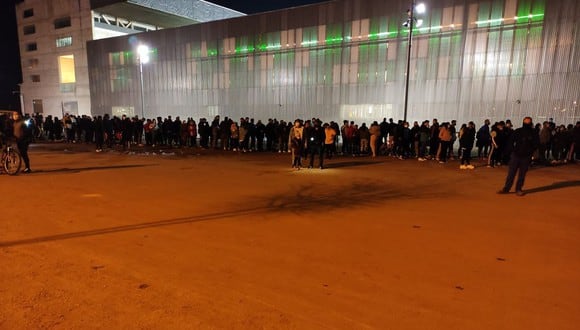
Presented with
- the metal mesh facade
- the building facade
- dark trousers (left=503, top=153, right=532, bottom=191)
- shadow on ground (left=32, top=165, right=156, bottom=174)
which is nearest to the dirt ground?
dark trousers (left=503, top=153, right=532, bottom=191)

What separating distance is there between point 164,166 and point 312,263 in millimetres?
10109

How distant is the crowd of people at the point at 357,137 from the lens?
13.2 m

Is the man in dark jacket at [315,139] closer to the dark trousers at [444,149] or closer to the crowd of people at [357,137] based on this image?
the crowd of people at [357,137]

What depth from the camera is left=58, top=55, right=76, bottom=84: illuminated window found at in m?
49.0

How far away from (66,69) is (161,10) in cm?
1716

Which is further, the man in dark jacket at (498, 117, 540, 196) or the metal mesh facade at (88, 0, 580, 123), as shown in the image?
the metal mesh facade at (88, 0, 580, 123)

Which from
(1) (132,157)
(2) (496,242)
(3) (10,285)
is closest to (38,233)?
(3) (10,285)

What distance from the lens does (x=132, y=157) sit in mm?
16250

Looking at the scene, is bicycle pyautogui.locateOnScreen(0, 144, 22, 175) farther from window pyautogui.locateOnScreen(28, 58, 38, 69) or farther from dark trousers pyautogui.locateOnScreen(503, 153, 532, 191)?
window pyautogui.locateOnScreen(28, 58, 38, 69)

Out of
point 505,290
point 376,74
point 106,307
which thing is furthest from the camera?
point 376,74

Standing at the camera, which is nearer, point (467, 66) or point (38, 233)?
point (38, 233)

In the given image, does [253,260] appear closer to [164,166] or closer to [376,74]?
[164,166]

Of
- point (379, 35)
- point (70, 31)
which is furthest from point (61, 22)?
point (379, 35)

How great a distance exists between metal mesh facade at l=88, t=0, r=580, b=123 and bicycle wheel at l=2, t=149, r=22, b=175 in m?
20.8
